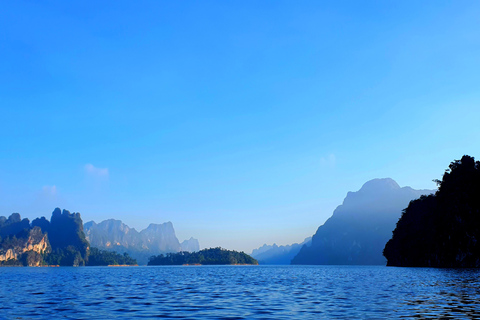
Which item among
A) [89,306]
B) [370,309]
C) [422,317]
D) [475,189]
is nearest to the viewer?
[422,317]

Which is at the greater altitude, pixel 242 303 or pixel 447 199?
pixel 447 199

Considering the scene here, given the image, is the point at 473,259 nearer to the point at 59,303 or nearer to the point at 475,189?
the point at 475,189

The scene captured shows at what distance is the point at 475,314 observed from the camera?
1121 inches

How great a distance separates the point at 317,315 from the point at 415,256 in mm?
186510

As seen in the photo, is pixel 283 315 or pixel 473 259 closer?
pixel 283 315

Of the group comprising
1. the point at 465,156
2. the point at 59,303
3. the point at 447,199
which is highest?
the point at 465,156

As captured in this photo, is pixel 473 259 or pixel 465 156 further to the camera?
pixel 465 156

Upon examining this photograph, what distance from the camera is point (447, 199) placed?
559 feet

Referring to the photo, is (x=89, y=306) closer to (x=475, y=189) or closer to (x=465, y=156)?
(x=475, y=189)

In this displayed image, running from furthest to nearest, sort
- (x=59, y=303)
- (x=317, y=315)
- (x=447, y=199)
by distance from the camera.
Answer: (x=447, y=199) → (x=59, y=303) → (x=317, y=315)

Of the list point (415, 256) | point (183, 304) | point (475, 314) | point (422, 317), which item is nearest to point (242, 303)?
point (183, 304)

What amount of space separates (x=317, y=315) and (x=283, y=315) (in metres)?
2.51

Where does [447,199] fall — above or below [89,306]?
above

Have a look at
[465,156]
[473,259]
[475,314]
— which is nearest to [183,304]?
[475,314]
